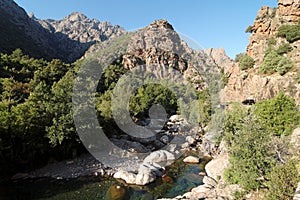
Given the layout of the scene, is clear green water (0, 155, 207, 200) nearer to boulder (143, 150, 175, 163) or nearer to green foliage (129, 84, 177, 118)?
boulder (143, 150, 175, 163)

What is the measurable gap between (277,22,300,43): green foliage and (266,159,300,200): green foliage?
3015 centimetres

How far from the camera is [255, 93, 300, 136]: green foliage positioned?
1730cm

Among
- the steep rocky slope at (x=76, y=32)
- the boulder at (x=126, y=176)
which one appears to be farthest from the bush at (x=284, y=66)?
the steep rocky slope at (x=76, y=32)

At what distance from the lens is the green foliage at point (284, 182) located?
320 inches

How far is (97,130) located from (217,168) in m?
12.5

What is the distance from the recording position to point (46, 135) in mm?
17891

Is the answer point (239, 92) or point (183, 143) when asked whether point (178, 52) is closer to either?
point (239, 92)

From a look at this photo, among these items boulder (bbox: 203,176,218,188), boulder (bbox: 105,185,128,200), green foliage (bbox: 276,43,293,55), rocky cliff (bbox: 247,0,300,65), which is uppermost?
rocky cliff (bbox: 247,0,300,65)

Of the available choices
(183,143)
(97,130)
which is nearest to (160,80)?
(183,143)

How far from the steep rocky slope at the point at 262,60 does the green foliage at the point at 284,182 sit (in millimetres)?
19238

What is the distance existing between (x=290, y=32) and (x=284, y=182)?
31357 mm

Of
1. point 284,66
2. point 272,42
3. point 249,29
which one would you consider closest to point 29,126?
point 284,66

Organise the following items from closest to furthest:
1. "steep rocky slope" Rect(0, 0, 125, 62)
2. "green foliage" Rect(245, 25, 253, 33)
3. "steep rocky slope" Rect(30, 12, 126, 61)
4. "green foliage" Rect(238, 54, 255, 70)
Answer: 1. "green foliage" Rect(238, 54, 255, 70)
2. "green foliage" Rect(245, 25, 253, 33)
3. "steep rocky slope" Rect(0, 0, 125, 62)
4. "steep rocky slope" Rect(30, 12, 126, 61)

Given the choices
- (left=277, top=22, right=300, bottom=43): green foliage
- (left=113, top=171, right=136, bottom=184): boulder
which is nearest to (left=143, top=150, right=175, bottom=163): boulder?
(left=113, top=171, right=136, bottom=184): boulder
